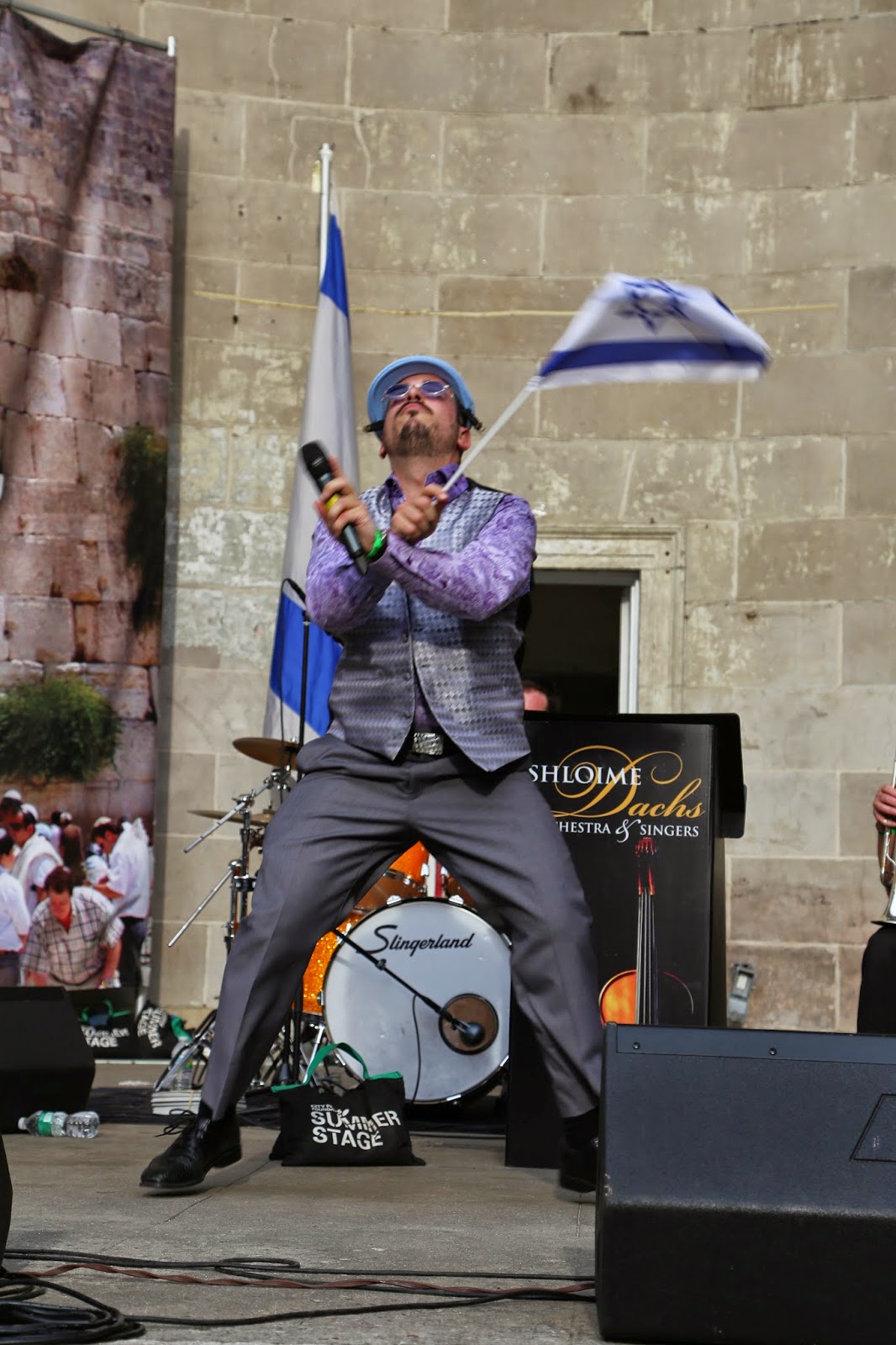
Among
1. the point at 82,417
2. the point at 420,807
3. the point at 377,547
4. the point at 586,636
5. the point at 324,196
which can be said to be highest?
the point at 324,196

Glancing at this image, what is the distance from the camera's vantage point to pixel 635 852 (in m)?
4.21

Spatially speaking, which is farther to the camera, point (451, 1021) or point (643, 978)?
point (451, 1021)

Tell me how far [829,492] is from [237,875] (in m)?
3.63

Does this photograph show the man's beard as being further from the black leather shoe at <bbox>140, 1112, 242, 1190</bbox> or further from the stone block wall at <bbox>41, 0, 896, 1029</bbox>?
the stone block wall at <bbox>41, 0, 896, 1029</bbox>

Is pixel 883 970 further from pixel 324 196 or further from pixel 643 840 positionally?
pixel 324 196

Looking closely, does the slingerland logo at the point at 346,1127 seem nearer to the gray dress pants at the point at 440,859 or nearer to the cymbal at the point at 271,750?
the gray dress pants at the point at 440,859

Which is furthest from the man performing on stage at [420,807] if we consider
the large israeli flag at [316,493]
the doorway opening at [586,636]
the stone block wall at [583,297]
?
the doorway opening at [586,636]

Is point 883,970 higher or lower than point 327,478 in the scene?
lower

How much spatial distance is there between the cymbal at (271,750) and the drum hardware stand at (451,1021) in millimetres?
755

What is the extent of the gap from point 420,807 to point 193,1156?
2.78ft

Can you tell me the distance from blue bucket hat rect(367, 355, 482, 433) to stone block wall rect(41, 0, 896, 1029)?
4.12 metres

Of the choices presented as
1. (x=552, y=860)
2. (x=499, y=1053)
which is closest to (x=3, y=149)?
(x=499, y=1053)

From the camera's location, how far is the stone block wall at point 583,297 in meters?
7.77

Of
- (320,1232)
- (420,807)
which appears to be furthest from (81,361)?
(320,1232)
